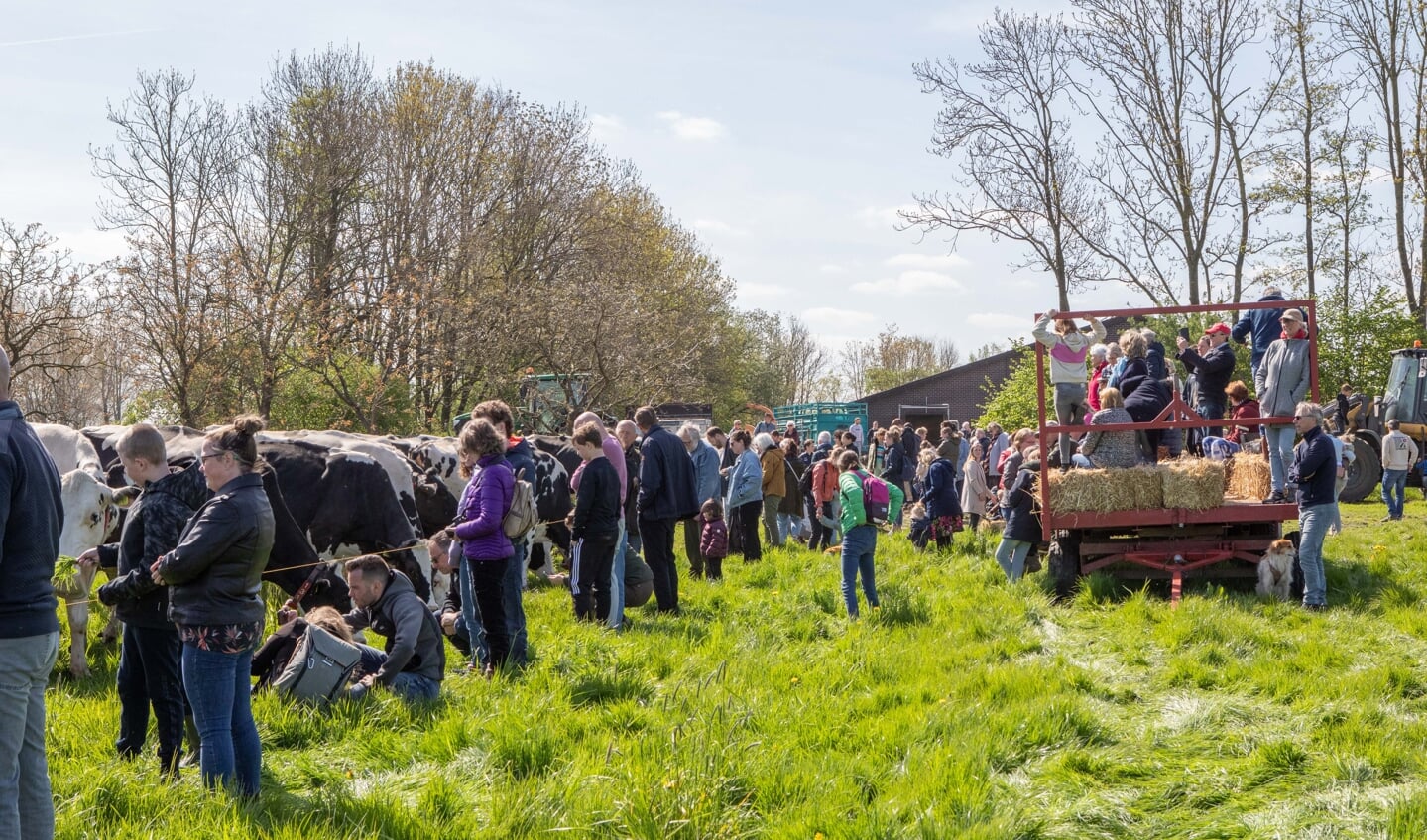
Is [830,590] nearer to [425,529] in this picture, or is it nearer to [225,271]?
[425,529]

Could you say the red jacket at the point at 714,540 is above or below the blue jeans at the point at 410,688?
above

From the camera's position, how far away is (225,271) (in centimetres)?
2309

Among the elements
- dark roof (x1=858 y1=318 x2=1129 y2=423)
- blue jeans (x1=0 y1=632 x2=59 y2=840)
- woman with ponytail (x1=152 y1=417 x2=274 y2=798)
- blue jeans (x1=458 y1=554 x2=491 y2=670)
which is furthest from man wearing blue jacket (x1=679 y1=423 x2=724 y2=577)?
dark roof (x1=858 y1=318 x2=1129 y2=423)

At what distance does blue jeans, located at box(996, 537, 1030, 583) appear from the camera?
1141 centimetres

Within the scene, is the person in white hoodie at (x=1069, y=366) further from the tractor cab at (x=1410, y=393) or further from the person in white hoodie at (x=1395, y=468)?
the tractor cab at (x=1410, y=393)

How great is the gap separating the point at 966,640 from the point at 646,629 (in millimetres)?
2441

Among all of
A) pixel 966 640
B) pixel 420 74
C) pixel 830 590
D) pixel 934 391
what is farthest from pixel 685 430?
pixel 934 391

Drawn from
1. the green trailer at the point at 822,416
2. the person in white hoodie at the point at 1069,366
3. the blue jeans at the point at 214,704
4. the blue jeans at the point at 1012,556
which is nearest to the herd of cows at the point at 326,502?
the blue jeans at the point at 214,704

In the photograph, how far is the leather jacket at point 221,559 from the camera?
466 centimetres

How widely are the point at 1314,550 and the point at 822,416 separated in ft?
106

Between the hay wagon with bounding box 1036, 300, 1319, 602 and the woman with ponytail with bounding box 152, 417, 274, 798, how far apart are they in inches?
289

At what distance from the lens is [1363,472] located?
19172mm

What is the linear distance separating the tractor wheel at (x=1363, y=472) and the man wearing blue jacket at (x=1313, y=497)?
35.5ft

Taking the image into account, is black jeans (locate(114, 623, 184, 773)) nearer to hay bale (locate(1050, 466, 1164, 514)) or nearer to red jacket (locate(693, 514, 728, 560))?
red jacket (locate(693, 514, 728, 560))
